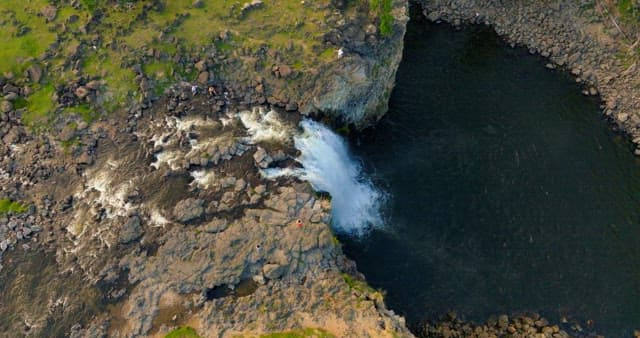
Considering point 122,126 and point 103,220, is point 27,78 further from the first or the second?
point 103,220

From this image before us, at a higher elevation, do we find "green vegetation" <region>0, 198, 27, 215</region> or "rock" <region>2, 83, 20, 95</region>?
"rock" <region>2, 83, 20, 95</region>

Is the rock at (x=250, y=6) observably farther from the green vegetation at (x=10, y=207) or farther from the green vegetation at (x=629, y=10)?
the green vegetation at (x=629, y=10)

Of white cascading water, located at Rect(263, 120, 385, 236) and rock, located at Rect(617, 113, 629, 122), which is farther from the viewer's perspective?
rock, located at Rect(617, 113, 629, 122)

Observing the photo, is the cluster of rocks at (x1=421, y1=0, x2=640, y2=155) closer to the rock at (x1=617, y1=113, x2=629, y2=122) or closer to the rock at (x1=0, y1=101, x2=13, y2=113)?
the rock at (x1=617, y1=113, x2=629, y2=122)

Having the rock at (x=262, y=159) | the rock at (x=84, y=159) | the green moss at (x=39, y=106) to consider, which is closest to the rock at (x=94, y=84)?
the green moss at (x=39, y=106)

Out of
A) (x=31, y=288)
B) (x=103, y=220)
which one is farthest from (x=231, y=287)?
(x=31, y=288)

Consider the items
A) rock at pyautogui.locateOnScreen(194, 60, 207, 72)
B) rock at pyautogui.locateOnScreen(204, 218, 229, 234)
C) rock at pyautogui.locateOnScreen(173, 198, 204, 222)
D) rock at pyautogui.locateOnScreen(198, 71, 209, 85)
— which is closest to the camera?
rock at pyautogui.locateOnScreen(204, 218, 229, 234)

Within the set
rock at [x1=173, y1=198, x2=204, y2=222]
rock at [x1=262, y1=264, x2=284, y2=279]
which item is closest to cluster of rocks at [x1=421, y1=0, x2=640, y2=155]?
rock at [x1=173, y1=198, x2=204, y2=222]
